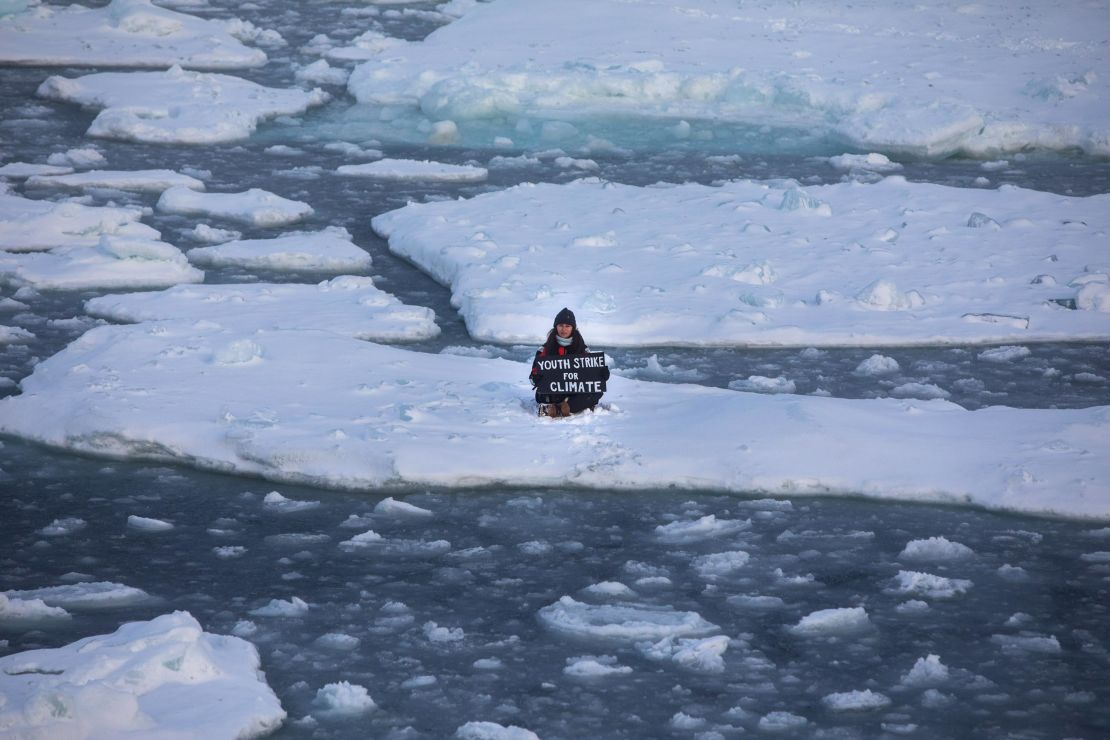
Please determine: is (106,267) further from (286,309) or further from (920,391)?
(920,391)

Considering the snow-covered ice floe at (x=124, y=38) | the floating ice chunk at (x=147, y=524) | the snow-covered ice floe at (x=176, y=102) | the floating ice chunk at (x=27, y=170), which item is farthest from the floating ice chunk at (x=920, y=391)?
the snow-covered ice floe at (x=124, y=38)

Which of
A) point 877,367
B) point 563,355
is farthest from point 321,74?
point 563,355

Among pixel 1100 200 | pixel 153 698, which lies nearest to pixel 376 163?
pixel 1100 200

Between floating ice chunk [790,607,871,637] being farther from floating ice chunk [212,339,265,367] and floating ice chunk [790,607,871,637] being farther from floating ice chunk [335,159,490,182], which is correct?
floating ice chunk [335,159,490,182]

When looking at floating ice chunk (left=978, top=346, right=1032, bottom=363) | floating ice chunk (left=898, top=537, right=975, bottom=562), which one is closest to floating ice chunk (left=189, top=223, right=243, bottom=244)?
floating ice chunk (left=978, top=346, right=1032, bottom=363)

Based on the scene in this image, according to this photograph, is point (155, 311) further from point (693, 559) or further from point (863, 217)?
point (863, 217)

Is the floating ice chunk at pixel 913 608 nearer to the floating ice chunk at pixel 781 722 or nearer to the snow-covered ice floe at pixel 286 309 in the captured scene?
the floating ice chunk at pixel 781 722
